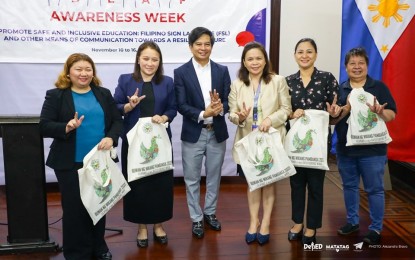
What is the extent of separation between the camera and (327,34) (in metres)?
4.71

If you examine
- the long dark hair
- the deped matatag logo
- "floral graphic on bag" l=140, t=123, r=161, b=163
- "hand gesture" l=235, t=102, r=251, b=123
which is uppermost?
the long dark hair

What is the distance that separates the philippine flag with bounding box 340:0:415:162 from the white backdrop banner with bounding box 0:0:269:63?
82 cm

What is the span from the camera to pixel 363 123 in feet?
8.89

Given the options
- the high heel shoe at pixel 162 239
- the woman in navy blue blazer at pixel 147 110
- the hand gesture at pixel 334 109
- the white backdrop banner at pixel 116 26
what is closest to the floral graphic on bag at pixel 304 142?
the hand gesture at pixel 334 109

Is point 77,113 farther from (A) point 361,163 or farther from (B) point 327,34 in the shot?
(B) point 327,34

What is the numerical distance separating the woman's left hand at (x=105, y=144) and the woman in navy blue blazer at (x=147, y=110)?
269 mm

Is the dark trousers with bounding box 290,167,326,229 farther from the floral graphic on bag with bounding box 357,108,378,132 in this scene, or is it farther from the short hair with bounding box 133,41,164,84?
the short hair with bounding box 133,41,164,84

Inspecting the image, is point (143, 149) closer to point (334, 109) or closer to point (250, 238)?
point (250, 238)

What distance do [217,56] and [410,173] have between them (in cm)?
215

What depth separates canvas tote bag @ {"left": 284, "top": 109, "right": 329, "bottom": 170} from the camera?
264 cm

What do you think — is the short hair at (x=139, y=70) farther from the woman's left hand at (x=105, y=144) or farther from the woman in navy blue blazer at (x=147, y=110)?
the woman's left hand at (x=105, y=144)

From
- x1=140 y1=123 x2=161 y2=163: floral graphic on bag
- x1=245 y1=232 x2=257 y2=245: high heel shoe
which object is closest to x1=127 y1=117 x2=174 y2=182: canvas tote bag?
x1=140 y1=123 x2=161 y2=163: floral graphic on bag

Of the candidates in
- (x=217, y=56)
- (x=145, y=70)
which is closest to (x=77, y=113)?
(x=145, y=70)

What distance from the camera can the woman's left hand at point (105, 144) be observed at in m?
2.39
